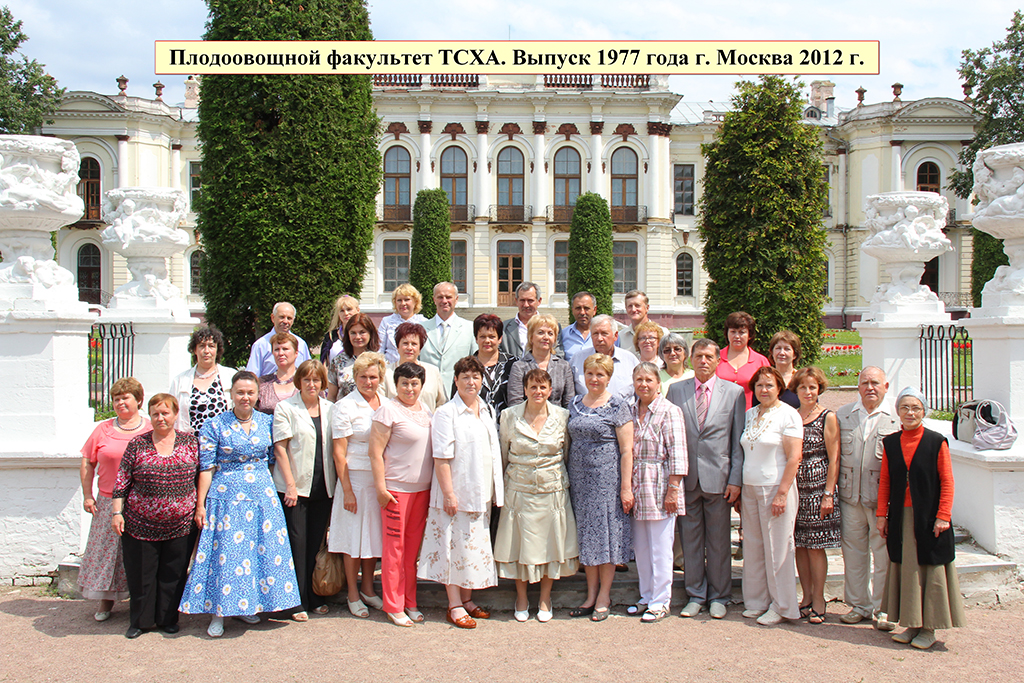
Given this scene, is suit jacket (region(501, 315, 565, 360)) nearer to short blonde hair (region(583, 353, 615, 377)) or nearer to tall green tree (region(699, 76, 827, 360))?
short blonde hair (region(583, 353, 615, 377))

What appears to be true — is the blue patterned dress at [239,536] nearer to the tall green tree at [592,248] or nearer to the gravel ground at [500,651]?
the gravel ground at [500,651]

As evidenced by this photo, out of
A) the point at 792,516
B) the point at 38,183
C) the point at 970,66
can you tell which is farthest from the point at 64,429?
the point at 970,66

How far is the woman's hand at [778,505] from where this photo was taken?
4.05 meters

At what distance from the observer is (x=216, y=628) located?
13.0 feet

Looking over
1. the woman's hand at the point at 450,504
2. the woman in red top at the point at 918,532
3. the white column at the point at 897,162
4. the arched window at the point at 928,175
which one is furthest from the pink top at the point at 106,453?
the arched window at the point at 928,175

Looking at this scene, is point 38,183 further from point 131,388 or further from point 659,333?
point 659,333

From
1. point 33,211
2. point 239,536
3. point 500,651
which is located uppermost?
point 33,211

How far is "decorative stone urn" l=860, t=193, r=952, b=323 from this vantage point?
616 cm

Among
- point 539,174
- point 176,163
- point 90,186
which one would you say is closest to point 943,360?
point 539,174

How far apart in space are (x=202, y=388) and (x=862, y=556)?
4.24 metres

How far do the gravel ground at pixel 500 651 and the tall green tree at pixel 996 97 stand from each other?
25326 millimetres

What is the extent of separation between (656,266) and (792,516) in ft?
86.9

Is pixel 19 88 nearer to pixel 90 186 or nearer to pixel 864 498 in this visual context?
pixel 90 186

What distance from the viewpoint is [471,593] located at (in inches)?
173
